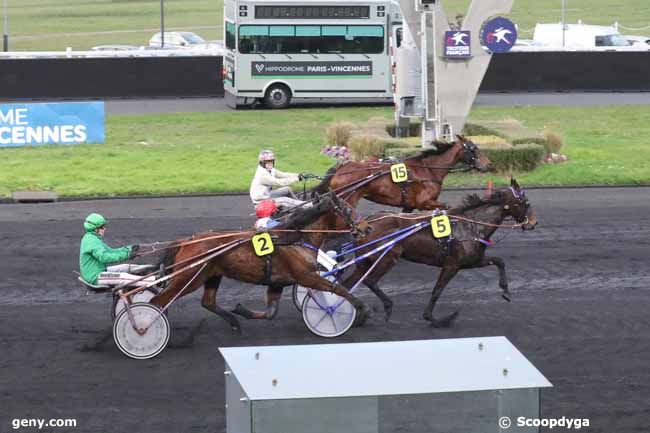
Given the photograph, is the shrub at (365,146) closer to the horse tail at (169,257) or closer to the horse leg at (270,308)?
the horse leg at (270,308)

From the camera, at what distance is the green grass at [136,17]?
5375 centimetres

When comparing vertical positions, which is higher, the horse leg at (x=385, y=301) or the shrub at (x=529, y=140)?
the shrub at (x=529, y=140)

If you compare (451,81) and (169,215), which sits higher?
(451,81)

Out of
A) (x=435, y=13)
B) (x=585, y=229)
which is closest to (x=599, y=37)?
(x=435, y=13)

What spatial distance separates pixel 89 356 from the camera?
428 inches

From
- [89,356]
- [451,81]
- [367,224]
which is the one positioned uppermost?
[451,81]

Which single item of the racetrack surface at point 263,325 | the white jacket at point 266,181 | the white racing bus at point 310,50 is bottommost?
the racetrack surface at point 263,325

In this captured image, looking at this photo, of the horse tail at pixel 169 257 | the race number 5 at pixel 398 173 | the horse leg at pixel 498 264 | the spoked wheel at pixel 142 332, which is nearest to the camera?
the spoked wheel at pixel 142 332

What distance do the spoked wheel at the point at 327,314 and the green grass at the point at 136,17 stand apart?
41.1 m

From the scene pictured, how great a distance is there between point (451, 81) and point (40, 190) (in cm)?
746

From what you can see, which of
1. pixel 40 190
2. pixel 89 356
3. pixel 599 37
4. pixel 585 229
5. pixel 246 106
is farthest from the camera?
pixel 599 37

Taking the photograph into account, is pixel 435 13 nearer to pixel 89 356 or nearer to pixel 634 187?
pixel 634 187

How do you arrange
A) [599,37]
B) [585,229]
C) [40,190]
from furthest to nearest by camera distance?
[599,37], [40,190], [585,229]

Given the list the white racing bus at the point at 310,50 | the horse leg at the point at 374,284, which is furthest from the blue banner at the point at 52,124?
the horse leg at the point at 374,284
